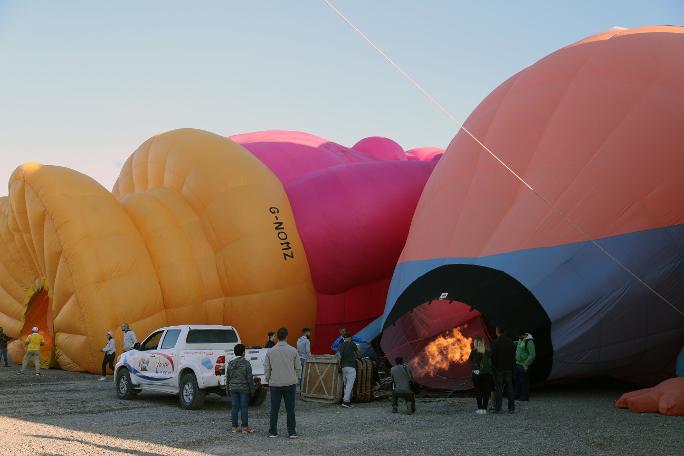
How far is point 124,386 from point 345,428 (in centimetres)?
522

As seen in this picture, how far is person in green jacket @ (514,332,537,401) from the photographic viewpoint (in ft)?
42.1

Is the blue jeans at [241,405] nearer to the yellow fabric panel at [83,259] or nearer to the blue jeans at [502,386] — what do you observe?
the blue jeans at [502,386]

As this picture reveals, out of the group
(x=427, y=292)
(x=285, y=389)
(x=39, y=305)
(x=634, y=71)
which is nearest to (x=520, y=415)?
(x=427, y=292)

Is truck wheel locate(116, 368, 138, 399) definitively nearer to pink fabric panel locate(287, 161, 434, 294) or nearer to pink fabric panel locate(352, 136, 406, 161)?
pink fabric panel locate(287, 161, 434, 294)

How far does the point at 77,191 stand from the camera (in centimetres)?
1789

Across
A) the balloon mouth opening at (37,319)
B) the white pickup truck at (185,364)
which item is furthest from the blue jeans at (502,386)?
the balloon mouth opening at (37,319)

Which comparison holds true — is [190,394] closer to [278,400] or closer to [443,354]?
[278,400]

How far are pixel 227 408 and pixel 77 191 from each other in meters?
7.83

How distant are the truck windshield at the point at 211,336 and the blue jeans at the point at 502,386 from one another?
460 cm

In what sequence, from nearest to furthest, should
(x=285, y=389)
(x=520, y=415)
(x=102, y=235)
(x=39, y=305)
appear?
(x=285, y=389), (x=520, y=415), (x=102, y=235), (x=39, y=305)

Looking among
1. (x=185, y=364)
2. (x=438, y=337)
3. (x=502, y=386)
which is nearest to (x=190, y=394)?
(x=185, y=364)

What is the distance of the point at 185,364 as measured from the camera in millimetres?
12445

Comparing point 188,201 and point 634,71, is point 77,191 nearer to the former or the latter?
point 188,201

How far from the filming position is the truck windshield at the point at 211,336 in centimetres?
1294
